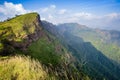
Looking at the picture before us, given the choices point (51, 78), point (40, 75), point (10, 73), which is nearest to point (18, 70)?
point (10, 73)

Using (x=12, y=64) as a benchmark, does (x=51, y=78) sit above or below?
below

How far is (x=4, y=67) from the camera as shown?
149 m

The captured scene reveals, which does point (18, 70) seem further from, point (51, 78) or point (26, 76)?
point (51, 78)

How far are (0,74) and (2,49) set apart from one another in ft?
205

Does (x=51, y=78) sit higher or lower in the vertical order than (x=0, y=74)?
lower

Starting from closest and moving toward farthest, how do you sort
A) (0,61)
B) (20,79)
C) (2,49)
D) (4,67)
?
(20,79) → (4,67) → (0,61) → (2,49)

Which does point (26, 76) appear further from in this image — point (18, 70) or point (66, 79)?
point (66, 79)

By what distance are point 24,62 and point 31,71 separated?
13.2 m

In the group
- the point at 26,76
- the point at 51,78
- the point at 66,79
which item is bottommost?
the point at 66,79

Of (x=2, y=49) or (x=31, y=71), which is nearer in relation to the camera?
(x=31, y=71)

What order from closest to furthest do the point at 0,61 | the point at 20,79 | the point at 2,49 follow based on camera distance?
1. the point at 20,79
2. the point at 0,61
3. the point at 2,49

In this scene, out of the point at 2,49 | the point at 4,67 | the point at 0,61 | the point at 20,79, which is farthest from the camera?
the point at 2,49

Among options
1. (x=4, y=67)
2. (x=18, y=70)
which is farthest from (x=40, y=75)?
(x=4, y=67)

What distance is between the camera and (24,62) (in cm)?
16300
